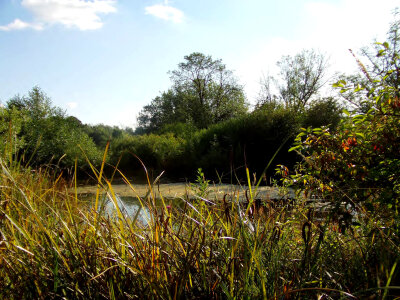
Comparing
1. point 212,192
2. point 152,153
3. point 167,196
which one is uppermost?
point 152,153

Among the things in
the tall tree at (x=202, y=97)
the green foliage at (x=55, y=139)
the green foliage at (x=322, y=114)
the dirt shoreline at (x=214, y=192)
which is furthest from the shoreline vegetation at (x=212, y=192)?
the tall tree at (x=202, y=97)

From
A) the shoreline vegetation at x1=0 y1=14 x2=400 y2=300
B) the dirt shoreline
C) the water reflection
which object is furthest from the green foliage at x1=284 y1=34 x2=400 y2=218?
the water reflection

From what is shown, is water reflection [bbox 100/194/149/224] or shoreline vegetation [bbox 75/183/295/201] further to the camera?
shoreline vegetation [bbox 75/183/295/201]

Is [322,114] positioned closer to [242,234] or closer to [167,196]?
[167,196]

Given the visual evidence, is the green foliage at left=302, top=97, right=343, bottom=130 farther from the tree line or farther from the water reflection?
the water reflection

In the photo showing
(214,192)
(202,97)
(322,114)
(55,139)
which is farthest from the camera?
(202,97)

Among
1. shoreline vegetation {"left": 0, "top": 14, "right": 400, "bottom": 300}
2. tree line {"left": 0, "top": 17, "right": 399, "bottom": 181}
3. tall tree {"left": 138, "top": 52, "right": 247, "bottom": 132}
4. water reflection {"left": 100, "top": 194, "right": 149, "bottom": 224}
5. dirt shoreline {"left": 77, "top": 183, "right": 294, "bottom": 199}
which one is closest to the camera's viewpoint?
shoreline vegetation {"left": 0, "top": 14, "right": 400, "bottom": 300}

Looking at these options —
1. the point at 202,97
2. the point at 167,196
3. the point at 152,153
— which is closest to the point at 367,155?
the point at 167,196

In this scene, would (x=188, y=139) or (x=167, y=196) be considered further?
(x=188, y=139)

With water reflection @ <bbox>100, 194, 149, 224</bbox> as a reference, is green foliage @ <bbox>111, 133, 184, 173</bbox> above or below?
above

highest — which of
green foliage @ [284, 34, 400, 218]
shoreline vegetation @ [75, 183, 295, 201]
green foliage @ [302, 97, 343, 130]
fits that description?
green foliage @ [302, 97, 343, 130]

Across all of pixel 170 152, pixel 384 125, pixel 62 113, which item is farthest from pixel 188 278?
pixel 62 113

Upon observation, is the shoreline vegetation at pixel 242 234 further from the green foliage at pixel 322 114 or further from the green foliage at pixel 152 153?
the green foliage at pixel 152 153

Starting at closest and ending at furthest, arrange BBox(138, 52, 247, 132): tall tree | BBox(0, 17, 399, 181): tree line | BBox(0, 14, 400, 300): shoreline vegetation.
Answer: BBox(0, 14, 400, 300): shoreline vegetation, BBox(0, 17, 399, 181): tree line, BBox(138, 52, 247, 132): tall tree
